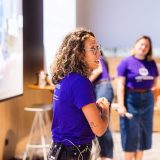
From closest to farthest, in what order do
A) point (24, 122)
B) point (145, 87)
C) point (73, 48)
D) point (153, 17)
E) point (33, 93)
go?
point (73, 48), point (145, 87), point (24, 122), point (33, 93), point (153, 17)

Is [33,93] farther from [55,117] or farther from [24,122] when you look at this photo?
[55,117]

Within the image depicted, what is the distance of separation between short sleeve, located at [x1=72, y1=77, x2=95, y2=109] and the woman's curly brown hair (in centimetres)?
6

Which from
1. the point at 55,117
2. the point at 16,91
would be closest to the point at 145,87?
the point at 16,91

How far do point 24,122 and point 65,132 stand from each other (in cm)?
269

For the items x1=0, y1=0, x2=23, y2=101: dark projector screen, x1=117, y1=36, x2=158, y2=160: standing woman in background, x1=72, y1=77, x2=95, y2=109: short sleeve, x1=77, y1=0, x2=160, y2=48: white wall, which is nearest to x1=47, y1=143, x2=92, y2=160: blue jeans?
x1=72, y1=77, x2=95, y2=109: short sleeve

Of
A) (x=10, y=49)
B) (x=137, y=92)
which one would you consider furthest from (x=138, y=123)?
(x=10, y=49)

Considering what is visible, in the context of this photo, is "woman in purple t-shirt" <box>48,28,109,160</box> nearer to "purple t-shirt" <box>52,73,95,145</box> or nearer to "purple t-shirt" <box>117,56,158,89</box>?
"purple t-shirt" <box>52,73,95,145</box>

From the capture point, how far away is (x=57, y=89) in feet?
5.59

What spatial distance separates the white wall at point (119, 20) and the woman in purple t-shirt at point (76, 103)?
429 cm

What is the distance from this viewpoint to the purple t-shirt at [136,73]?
10.6 ft

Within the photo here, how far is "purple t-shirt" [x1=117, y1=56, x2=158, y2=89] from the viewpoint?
10.6 ft

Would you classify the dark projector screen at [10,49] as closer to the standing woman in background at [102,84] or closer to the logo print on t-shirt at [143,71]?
the standing woman in background at [102,84]

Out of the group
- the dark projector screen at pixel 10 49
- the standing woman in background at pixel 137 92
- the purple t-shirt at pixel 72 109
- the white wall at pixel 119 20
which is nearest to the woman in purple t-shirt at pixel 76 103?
the purple t-shirt at pixel 72 109

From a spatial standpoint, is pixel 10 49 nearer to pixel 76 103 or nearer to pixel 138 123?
pixel 138 123
